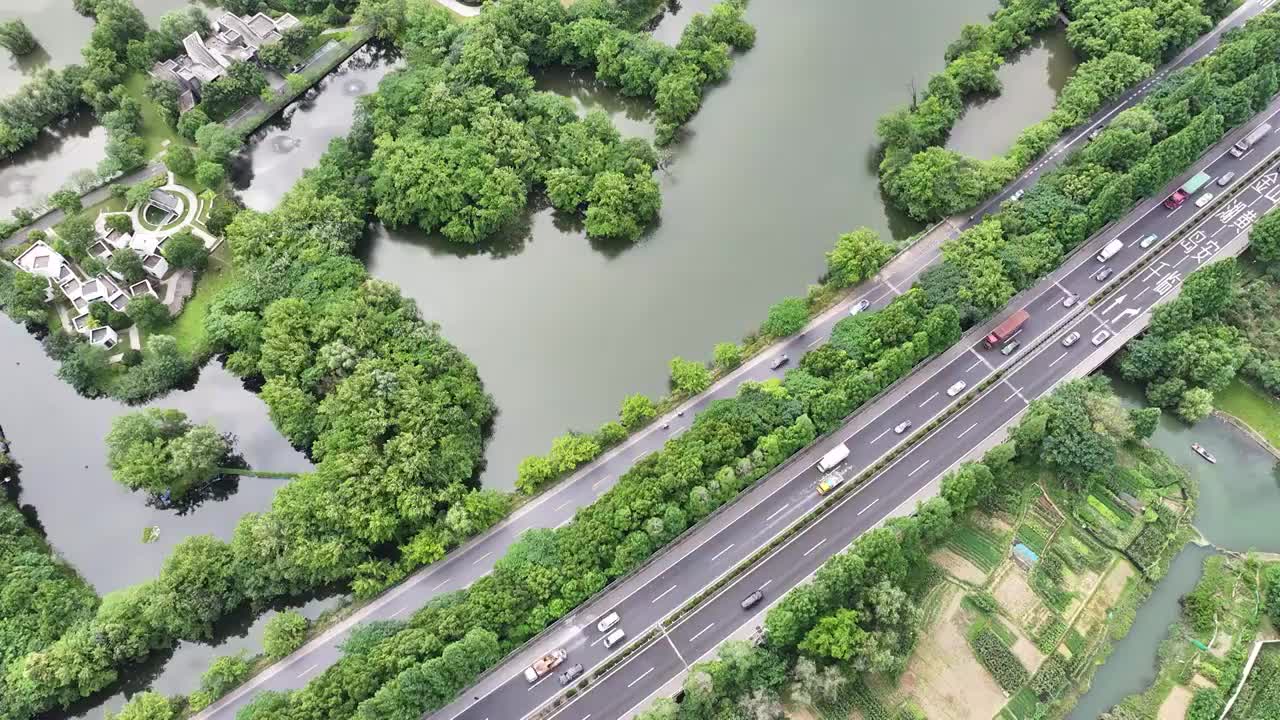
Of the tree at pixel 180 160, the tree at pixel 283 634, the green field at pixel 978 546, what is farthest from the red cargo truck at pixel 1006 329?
the tree at pixel 180 160

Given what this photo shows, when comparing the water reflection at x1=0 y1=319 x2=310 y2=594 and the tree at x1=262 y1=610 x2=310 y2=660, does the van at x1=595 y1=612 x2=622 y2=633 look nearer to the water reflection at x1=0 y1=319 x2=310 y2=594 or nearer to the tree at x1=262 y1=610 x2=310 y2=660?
the tree at x1=262 y1=610 x2=310 y2=660

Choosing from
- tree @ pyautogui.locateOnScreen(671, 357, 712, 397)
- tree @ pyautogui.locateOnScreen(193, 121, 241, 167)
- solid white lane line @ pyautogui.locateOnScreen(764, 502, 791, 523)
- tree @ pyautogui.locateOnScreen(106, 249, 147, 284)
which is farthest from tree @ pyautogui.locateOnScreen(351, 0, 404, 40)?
solid white lane line @ pyautogui.locateOnScreen(764, 502, 791, 523)

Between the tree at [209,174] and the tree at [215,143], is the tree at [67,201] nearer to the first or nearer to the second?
the tree at [209,174]

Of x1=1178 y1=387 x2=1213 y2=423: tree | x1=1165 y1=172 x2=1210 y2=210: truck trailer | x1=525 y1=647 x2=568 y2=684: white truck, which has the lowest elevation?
x1=1178 y1=387 x2=1213 y2=423: tree

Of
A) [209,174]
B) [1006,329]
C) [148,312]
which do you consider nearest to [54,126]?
[209,174]

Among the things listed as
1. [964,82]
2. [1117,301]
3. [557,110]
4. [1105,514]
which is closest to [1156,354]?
[1117,301]

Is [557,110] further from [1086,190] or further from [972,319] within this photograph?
[1086,190]
